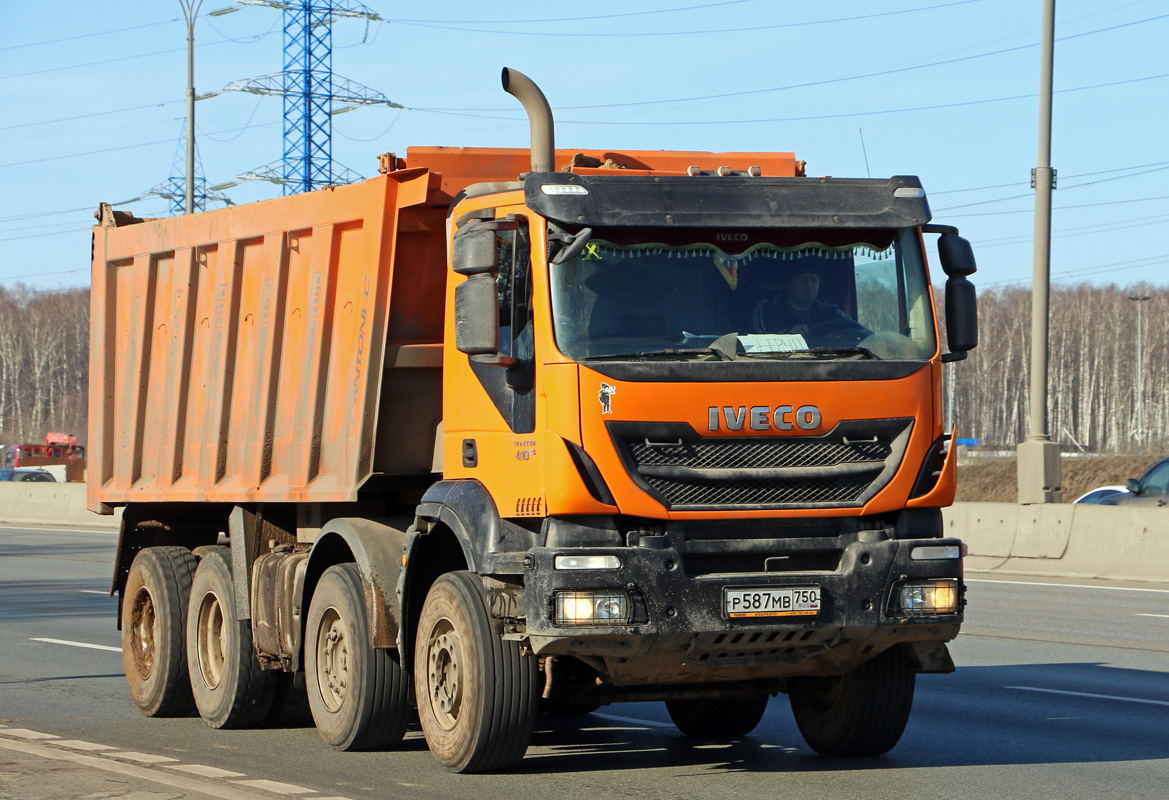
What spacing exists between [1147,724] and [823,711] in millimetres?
2219

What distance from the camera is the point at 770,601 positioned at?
712cm

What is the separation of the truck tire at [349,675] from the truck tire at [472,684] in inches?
25.7

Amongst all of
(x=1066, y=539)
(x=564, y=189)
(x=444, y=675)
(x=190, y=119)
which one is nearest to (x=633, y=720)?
(x=444, y=675)

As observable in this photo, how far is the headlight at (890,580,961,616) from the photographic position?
23.9 feet

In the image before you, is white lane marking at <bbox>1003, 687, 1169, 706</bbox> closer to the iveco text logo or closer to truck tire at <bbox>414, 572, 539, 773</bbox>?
the iveco text logo

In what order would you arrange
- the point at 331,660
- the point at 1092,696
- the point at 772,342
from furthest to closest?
the point at 1092,696
the point at 331,660
the point at 772,342

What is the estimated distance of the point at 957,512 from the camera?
2294 centimetres

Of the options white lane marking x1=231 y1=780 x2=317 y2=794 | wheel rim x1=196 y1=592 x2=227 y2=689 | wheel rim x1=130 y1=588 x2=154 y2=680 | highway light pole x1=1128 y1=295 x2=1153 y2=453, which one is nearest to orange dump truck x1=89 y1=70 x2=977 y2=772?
white lane marking x1=231 y1=780 x2=317 y2=794

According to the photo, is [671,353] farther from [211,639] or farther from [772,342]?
[211,639]

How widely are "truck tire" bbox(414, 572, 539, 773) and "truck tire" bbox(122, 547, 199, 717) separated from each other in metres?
3.32

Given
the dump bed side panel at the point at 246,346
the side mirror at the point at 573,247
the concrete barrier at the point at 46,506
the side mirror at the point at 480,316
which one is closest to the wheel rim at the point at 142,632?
the dump bed side panel at the point at 246,346

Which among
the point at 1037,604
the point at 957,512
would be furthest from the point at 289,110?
the point at 1037,604

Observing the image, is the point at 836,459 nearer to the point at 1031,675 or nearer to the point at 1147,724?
the point at 1147,724

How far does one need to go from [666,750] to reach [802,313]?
271 centimetres
